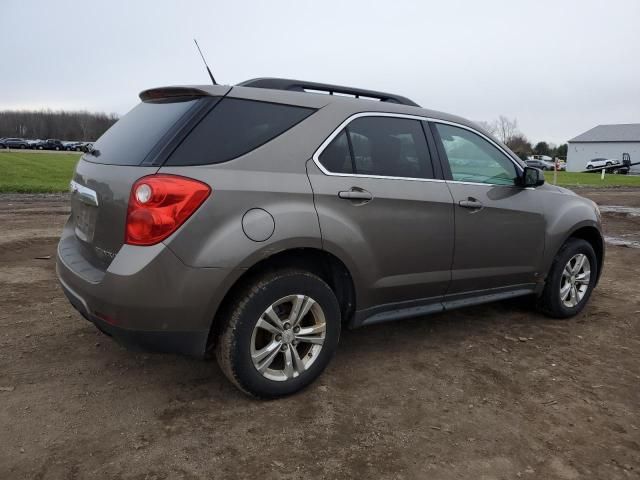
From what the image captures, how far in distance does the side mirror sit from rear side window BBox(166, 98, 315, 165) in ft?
6.76

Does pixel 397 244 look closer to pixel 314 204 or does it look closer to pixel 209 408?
pixel 314 204

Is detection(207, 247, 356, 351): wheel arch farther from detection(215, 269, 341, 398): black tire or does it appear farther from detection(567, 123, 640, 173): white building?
detection(567, 123, 640, 173): white building

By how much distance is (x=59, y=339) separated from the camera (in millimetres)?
3908

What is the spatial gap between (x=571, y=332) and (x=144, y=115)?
3.75 meters

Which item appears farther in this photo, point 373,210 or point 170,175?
point 373,210

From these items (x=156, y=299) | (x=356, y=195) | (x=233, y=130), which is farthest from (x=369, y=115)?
(x=156, y=299)

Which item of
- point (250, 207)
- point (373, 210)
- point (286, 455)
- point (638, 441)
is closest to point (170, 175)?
point (250, 207)

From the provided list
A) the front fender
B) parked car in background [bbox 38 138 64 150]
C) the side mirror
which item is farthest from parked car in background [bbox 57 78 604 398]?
parked car in background [bbox 38 138 64 150]

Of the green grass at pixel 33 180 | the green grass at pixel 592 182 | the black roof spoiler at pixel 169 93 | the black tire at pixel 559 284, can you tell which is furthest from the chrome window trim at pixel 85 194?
the green grass at pixel 592 182

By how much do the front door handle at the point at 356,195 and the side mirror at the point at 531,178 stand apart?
1680 millimetres

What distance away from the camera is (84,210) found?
123 inches

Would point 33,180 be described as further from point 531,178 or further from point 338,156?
point 531,178

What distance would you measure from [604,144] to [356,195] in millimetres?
81107

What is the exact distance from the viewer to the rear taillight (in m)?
2.61
